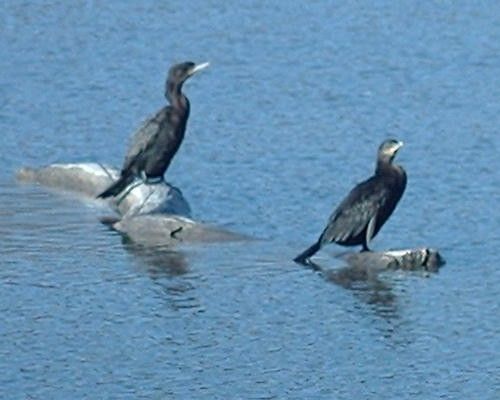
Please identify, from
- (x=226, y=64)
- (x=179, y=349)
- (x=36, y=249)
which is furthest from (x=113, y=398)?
(x=226, y=64)

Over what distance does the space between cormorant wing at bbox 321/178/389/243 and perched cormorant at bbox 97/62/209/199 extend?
58.3 inches

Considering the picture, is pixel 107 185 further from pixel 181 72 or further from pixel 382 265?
pixel 382 265

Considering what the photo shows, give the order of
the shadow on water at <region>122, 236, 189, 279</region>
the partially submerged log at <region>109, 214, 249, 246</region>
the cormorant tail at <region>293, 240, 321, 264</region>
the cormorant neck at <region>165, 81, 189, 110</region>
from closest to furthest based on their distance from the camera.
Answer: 1. the shadow on water at <region>122, 236, 189, 279</region>
2. the cormorant tail at <region>293, 240, 321, 264</region>
3. the partially submerged log at <region>109, 214, 249, 246</region>
4. the cormorant neck at <region>165, 81, 189, 110</region>

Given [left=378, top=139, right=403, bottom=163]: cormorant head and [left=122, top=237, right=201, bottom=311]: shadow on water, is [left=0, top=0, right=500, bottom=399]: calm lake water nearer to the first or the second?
[left=122, top=237, right=201, bottom=311]: shadow on water

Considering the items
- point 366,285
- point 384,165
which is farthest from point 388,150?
point 366,285

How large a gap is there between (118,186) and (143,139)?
327mm

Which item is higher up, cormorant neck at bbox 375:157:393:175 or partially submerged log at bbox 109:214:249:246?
cormorant neck at bbox 375:157:393:175

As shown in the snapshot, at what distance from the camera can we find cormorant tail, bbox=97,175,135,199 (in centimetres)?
1456

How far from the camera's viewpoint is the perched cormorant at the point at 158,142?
14586mm

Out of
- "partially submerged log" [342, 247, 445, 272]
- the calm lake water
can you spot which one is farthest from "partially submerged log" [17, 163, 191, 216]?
"partially submerged log" [342, 247, 445, 272]

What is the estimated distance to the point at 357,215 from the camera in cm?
1353

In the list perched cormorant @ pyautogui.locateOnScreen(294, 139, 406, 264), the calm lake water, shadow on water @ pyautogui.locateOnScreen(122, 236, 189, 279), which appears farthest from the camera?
perched cormorant @ pyautogui.locateOnScreen(294, 139, 406, 264)

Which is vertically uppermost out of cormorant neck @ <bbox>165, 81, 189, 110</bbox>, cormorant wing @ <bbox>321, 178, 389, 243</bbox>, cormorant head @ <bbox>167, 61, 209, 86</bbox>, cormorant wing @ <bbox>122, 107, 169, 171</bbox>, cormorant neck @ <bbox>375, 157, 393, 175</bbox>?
cormorant head @ <bbox>167, 61, 209, 86</bbox>

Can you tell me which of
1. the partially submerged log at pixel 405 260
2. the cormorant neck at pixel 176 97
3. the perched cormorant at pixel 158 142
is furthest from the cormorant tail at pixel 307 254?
the cormorant neck at pixel 176 97
